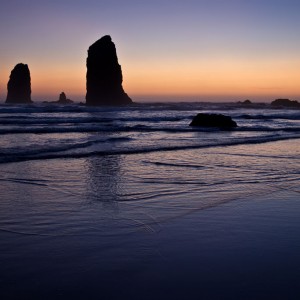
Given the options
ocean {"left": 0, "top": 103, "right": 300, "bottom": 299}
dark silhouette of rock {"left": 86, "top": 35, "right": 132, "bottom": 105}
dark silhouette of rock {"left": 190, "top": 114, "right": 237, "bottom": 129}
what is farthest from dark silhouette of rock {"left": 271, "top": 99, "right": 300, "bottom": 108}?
ocean {"left": 0, "top": 103, "right": 300, "bottom": 299}

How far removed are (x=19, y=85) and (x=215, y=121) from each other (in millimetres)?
118836

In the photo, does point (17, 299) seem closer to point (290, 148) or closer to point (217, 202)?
point (217, 202)

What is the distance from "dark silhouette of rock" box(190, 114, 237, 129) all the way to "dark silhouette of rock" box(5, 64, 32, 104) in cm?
11302

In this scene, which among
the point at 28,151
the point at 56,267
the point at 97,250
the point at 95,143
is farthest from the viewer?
the point at 95,143

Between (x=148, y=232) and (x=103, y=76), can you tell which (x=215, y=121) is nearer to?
(x=148, y=232)

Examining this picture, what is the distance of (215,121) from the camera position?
25.8 metres

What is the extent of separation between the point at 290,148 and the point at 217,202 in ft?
29.8

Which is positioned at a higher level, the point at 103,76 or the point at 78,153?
the point at 103,76

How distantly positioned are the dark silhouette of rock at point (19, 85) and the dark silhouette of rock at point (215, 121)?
371ft

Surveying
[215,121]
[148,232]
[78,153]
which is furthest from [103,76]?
[148,232]

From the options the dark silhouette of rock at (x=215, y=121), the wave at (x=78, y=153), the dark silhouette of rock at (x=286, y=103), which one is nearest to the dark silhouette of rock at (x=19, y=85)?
the dark silhouette of rock at (x=286, y=103)

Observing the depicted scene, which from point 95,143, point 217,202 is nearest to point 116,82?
point 95,143

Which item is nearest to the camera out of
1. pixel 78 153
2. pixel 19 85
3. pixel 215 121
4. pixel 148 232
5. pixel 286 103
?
pixel 148 232

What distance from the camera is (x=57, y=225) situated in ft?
15.6
